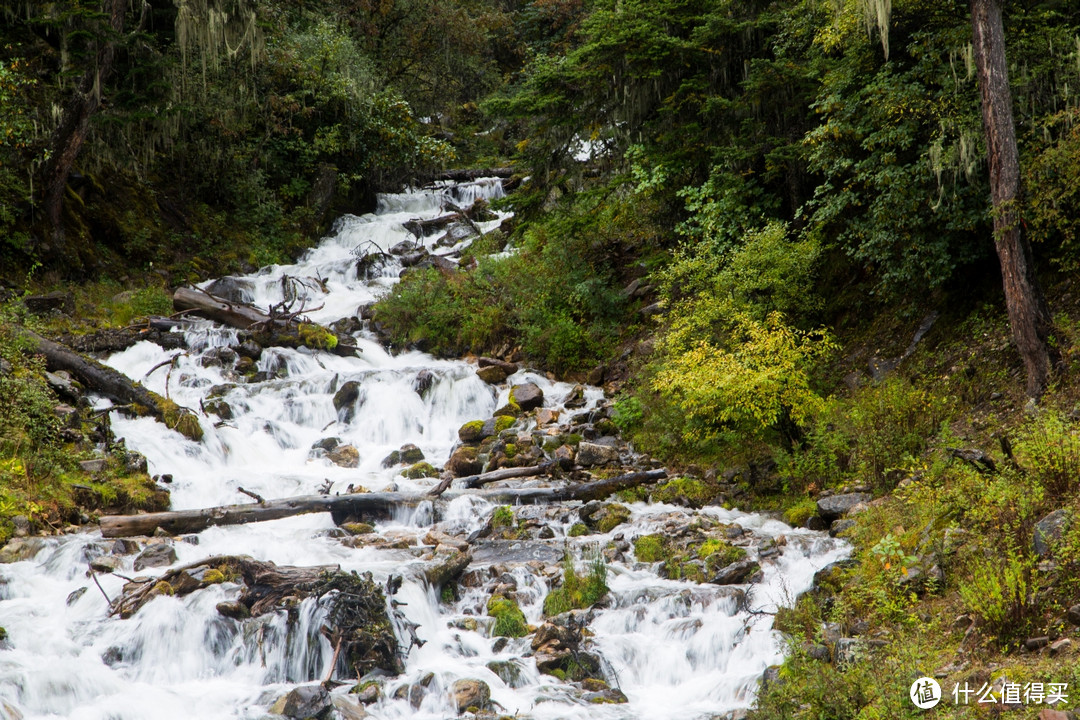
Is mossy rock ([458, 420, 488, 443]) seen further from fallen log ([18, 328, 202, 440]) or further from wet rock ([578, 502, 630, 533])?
fallen log ([18, 328, 202, 440])

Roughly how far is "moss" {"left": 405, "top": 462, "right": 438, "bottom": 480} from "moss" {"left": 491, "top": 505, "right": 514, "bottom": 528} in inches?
99.7

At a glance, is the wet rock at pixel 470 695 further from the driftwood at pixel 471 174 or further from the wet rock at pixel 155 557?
the driftwood at pixel 471 174

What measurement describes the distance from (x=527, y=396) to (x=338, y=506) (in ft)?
16.7

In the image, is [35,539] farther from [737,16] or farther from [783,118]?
[737,16]

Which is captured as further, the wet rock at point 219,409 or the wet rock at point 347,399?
the wet rock at point 347,399

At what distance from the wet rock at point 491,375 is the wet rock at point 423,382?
977mm

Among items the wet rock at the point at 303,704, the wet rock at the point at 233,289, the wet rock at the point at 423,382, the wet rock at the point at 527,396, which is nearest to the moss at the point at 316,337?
the wet rock at the point at 423,382

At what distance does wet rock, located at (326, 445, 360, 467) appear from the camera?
13.6 meters

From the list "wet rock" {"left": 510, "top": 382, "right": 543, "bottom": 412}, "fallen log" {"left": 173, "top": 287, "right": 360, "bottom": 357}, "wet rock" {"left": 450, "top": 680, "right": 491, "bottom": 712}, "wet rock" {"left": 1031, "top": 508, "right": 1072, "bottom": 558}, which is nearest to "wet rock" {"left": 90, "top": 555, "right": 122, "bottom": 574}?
"wet rock" {"left": 450, "top": 680, "right": 491, "bottom": 712}

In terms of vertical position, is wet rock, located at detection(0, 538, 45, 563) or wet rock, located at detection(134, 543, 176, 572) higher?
wet rock, located at detection(0, 538, 45, 563)

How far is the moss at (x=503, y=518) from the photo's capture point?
35.0 feet

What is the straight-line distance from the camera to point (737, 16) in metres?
15.2

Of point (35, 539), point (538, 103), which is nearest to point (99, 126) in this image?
point (538, 103)

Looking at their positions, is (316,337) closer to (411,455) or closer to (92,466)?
(411,455)
